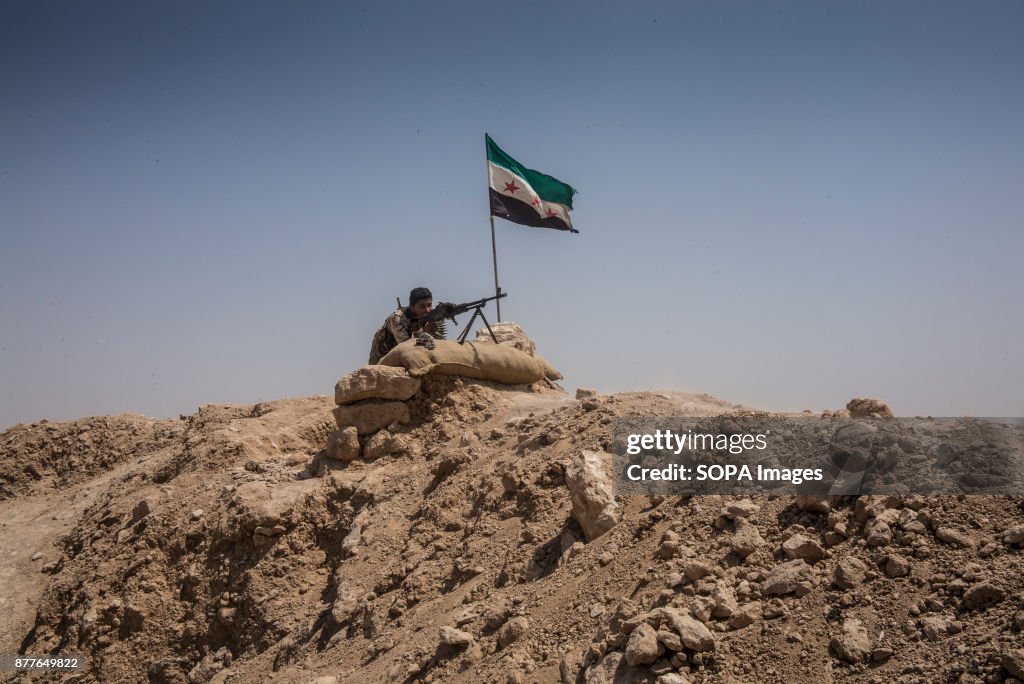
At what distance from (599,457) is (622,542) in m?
1.01

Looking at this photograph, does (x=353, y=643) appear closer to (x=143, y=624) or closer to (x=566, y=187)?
(x=143, y=624)

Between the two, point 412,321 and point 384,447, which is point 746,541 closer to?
point 384,447

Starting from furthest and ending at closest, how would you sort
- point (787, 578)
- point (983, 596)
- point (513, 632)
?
point (513, 632) < point (787, 578) < point (983, 596)

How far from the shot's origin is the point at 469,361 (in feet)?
32.8

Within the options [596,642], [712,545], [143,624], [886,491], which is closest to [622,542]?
[712,545]

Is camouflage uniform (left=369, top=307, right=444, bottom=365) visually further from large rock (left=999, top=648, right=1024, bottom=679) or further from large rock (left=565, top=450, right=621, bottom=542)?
large rock (left=999, top=648, right=1024, bottom=679)

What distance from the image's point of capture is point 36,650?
9117 millimetres

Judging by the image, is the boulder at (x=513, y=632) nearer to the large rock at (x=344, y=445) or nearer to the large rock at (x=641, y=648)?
the large rock at (x=641, y=648)

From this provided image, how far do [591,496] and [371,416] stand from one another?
3936 mm

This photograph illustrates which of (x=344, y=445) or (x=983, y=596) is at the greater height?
(x=983, y=596)

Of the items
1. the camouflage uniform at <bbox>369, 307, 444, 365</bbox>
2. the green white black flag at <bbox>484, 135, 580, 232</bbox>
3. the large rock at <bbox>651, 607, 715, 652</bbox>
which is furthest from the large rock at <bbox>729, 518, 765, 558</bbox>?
the green white black flag at <bbox>484, 135, 580, 232</bbox>

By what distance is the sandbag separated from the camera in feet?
31.7

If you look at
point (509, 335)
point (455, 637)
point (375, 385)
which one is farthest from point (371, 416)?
point (455, 637)

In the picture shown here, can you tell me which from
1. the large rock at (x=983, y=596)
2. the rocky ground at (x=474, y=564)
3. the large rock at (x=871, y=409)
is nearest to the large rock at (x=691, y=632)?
the rocky ground at (x=474, y=564)
